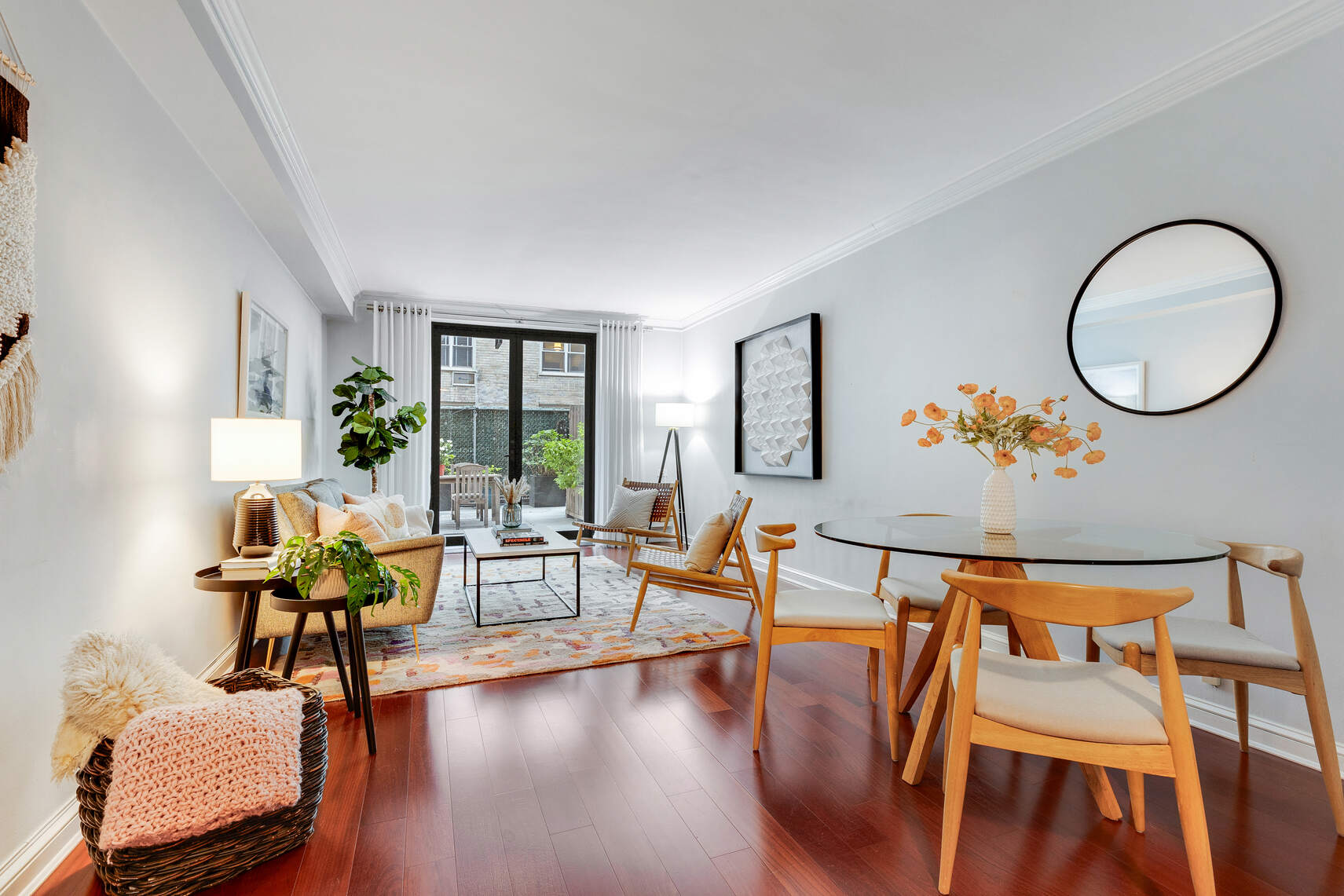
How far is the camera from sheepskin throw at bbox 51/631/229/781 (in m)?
1.55

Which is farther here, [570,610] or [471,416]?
[471,416]

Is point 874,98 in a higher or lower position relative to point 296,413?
higher

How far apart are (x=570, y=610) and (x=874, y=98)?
3313 mm

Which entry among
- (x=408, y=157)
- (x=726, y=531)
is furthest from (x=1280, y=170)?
(x=408, y=157)

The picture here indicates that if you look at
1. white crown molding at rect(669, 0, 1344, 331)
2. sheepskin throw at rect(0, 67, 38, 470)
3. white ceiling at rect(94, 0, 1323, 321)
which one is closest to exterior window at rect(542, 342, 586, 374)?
white ceiling at rect(94, 0, 1323, 321)

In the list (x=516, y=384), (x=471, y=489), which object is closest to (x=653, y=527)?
(x=471, y=489)

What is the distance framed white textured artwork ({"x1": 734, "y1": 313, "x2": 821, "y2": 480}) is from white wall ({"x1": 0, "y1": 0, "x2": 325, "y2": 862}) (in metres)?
3.66

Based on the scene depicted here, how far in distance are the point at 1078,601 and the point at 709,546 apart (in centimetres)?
238

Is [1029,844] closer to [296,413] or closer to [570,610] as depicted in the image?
[570,610]

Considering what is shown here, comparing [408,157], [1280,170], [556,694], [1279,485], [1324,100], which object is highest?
[408,157]

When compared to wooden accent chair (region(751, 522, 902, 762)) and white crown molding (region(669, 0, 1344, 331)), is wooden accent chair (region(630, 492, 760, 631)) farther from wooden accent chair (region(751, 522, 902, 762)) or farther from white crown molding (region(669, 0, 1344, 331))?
white crown molding (region(669, 0, 1344, 331))

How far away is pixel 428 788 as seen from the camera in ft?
7.03

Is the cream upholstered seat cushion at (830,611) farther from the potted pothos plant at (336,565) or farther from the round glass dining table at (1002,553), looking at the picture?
the potted pothos plant at (336,565)

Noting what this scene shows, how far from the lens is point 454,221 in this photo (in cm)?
430
